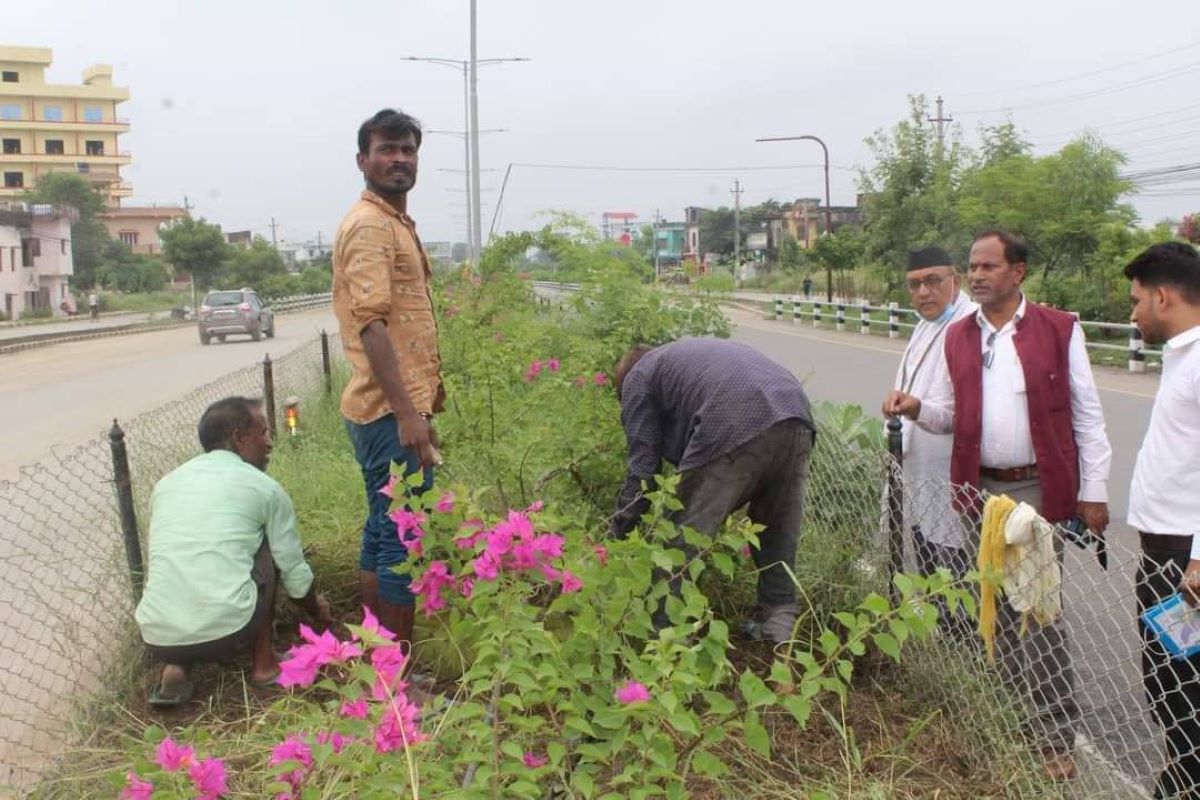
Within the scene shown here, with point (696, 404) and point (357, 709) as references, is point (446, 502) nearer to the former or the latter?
point (357, 709)

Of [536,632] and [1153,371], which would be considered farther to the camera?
[1153,371]

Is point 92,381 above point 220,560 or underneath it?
underneath

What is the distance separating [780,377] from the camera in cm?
363

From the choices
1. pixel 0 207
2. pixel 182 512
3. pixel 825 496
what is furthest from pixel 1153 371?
pixel 0 207

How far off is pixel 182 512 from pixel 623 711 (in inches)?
86.7

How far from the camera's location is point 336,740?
2254 mm

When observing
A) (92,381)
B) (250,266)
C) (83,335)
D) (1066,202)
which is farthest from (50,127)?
(1066,202)

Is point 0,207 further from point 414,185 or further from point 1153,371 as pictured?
point 414,185

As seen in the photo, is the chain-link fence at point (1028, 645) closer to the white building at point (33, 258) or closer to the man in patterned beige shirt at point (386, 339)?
the man in patterned beige shirt at point (386, 339)

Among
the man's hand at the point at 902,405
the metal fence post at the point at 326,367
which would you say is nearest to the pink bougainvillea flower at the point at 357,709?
the man's hand at the point at 902,405

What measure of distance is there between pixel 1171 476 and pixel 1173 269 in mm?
558

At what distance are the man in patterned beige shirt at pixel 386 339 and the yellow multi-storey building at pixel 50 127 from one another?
98313 millimetres

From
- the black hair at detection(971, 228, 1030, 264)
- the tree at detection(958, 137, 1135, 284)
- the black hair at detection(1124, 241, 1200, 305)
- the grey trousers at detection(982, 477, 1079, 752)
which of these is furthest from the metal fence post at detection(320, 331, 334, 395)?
the tree at detection(958, 137, 1135, 284)

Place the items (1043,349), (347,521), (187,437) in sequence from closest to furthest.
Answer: (1043,349)
(347,521)
(187,437)
